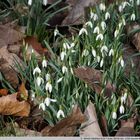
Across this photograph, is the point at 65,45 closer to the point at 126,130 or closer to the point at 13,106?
the point at 13,106

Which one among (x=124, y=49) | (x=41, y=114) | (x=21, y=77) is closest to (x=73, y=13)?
(x=124, y=49)

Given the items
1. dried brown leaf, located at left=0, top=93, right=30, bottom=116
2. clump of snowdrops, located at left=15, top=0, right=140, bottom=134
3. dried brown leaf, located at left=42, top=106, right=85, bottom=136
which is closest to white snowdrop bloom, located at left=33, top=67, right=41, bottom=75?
clump of snowdrops, located at left=15, top=0, right=140, bottom=134

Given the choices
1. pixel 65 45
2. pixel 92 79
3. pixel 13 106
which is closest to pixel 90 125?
pixel 92 79

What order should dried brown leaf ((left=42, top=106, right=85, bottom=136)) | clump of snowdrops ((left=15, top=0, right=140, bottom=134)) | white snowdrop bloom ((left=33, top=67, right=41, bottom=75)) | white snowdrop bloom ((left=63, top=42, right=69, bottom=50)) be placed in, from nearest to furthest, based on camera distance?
dried brown leaf ((left=42, top=106, right=85, bottom=136)) → clump of snowdrops ((left=15, top=0, right=140, bottom=134)) → white snowdrop bloom ((left=33, top=67, right=41, bottom=75)) → white snowdrop bloom ((left=63, top=42, right=69, bottom=50))

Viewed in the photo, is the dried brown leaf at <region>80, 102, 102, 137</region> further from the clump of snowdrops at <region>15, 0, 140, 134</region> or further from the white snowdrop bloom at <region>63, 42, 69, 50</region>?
the white snowdrop bloom at <region>63, 42, 69, 50</region>

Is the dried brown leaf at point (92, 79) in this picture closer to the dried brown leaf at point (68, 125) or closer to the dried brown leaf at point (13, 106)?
the dried brown leaf at point (68, 125)

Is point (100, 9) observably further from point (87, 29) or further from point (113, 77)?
point (113, 77)
